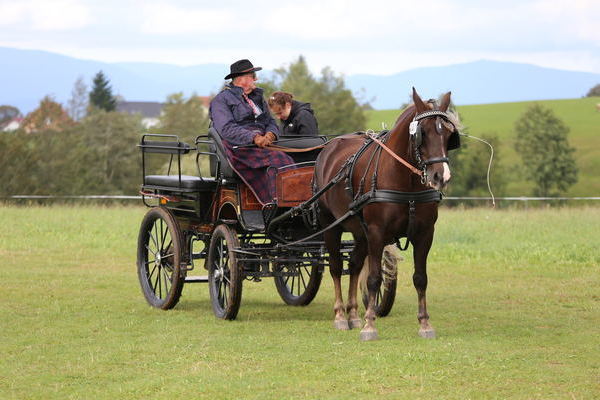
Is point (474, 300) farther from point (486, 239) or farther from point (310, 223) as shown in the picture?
point (486, 239)

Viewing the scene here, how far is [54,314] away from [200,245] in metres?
7.98

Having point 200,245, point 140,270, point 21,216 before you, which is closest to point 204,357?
point 140,270

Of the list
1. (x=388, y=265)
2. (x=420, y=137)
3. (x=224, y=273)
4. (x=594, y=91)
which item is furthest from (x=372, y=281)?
(x=594, y=91)

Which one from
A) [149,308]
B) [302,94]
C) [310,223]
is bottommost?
[149,308]

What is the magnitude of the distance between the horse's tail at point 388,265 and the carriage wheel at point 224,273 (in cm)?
119

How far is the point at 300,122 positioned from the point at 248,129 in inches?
28.9

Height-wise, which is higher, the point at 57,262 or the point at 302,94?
the point at 302,94

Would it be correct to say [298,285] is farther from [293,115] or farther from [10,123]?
[10,123]

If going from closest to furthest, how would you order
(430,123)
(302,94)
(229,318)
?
(430,123) → (229,318) → (302,94)

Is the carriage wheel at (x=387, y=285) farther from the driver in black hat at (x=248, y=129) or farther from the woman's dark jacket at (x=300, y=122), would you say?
the woman's dark jacket at (x=300, y=122)

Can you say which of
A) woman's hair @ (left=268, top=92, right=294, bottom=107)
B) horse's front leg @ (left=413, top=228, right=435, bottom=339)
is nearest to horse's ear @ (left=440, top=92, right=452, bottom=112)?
horse's front leg @ (left=413, top=228, right=435, bottom=339)

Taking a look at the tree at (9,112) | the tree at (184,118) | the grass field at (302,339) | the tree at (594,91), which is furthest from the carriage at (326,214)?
the tree at (594,91)

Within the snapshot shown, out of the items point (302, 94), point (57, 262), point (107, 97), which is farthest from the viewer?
point (107, 97)

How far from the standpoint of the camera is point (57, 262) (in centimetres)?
1553
